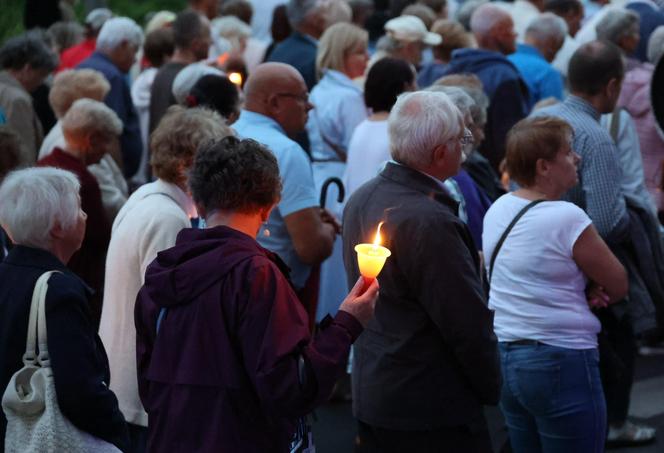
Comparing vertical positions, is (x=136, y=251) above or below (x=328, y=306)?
above

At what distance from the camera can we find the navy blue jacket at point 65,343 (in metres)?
3.72

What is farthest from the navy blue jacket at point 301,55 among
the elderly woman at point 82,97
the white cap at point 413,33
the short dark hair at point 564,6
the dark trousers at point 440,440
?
the dark trousers at point 440,440

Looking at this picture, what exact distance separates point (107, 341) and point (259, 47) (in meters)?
6.84

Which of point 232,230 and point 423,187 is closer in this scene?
point 232,230

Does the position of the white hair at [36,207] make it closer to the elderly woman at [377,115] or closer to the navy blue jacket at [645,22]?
the elderly woman at [377,115]

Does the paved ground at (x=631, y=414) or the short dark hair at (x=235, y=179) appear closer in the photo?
the short dark hair at (x=235, y=179)

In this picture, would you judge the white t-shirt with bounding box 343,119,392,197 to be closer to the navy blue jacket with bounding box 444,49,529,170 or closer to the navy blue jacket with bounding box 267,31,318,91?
the navy blue jacket with bounding box 444,49,529,170

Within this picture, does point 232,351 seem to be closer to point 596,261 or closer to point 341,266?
point 596,261

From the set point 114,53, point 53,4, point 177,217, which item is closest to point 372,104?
point 177,217

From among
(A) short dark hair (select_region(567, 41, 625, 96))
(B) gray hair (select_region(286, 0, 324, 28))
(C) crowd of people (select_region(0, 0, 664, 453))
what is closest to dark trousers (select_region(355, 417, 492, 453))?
(C) crowd of people (select_region(0, 0, 664, 453))

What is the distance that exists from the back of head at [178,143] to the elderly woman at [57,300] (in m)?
0.95

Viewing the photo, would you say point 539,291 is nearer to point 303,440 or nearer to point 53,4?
point 303,440

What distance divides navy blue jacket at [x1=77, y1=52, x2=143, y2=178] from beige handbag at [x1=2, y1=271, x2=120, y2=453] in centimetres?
524

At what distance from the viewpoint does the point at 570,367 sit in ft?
15.4
